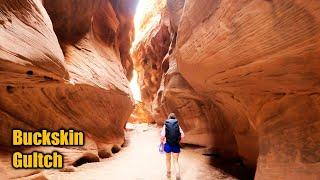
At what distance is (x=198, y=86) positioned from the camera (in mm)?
7094

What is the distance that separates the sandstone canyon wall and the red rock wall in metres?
0.01

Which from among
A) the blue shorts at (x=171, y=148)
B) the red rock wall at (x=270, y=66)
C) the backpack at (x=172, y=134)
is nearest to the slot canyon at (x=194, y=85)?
the red rock wall at (x=270, y=66)

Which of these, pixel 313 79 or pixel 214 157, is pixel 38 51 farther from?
pixel 214 157

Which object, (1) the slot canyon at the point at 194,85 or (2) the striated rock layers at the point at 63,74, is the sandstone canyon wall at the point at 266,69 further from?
(2) the striated rock layers at the point at 63,74

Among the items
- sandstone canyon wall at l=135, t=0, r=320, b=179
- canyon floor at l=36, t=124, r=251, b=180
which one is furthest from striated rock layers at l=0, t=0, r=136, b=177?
sandstone canyon wall at l=135, t=0, r=320, b=179

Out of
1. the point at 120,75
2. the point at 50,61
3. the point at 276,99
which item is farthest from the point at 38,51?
the point at 120,75

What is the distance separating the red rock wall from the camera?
349 cm

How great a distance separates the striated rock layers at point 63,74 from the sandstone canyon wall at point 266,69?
276 centimetres

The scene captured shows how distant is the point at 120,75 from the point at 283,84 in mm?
7182

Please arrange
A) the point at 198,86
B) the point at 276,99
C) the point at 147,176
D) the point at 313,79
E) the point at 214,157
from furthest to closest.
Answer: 1. the point at 214,157
2. the point at 198,86
3. the point at 147,176
4. the point at 276,99
5. the point at 313,79

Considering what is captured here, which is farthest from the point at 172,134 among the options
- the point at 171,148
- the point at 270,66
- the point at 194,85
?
the point at 270,66

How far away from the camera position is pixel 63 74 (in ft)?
16.3

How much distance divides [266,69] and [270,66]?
13 cm

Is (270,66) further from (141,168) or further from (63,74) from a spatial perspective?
(141,168)
